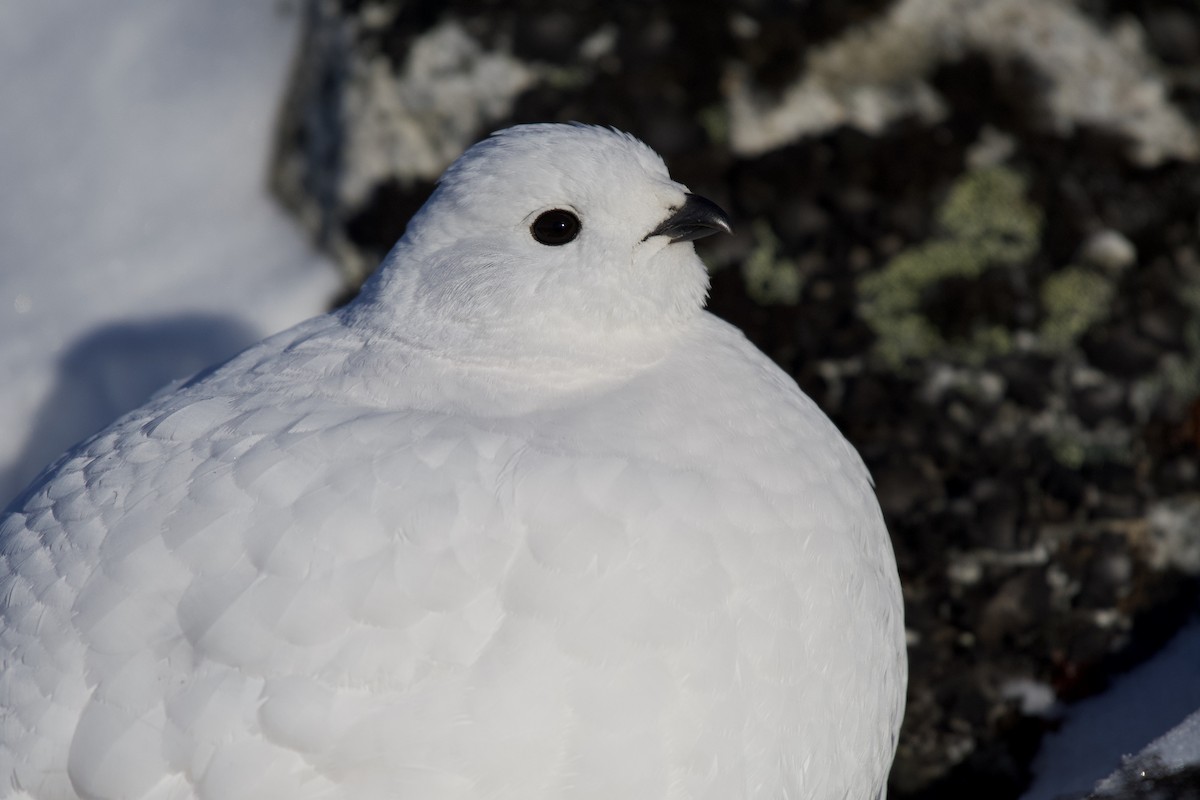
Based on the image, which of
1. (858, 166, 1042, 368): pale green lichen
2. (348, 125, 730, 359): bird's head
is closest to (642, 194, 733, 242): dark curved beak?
(348, 125, 730, 359): bird's head

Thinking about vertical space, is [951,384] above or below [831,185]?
below

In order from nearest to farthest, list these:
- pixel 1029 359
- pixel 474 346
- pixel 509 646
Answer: pixel 509 646 → pixel 474 346 → pixel 1029 359

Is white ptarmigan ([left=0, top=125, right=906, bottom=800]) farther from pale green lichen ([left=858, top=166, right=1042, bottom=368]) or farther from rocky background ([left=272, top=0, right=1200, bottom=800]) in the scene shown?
pale green lichen ([left=858, top=166, right=1042, bottom=368])

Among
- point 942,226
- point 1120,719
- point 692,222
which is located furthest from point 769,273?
point 1120,719

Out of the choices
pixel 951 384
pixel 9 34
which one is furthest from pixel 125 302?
pixel 951 384

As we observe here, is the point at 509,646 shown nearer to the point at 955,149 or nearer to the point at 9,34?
the point at 955,149
